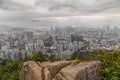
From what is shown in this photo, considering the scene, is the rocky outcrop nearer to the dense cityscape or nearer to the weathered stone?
the weathered stone

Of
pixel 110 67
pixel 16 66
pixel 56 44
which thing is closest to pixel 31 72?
pixel 110 67

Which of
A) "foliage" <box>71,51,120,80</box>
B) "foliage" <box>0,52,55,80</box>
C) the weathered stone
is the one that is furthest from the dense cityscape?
the weathered stone

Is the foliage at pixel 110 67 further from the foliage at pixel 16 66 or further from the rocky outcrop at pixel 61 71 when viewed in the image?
the foliage at pixel 16 66

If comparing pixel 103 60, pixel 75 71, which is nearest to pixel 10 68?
pixel 103 60

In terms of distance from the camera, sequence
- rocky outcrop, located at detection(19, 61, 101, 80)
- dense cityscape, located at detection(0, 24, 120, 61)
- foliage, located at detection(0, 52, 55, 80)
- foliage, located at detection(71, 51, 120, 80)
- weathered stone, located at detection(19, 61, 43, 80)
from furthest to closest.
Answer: dense cityscape, located at detection(0, 24, 120, 61) < foliage, located at detection(0, 52, 55, 80) < foliage, located at detection(71, 51, 120, 80) < weathered stone, located at detection(19, 61, 43, 80) < rocky outcrop, located at detection(19, 61, 101, 80)

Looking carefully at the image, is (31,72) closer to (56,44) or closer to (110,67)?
(110,67)

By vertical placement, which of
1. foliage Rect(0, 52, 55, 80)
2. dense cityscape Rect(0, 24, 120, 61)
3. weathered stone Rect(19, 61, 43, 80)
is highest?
weathered stone Rect(19, 61, 43, 80)

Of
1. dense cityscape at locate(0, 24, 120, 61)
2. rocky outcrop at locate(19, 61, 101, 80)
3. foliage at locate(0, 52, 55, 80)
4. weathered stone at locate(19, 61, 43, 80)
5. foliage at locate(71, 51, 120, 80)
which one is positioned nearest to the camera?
rocky outcrop at locate(19, 61, 101, 80)

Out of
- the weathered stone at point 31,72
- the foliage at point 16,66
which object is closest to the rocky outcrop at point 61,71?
the weathered stone at point 31,72

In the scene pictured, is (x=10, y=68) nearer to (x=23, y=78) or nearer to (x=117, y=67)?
(x=23, y=78)

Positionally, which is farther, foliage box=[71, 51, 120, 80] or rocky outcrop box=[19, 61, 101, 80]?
foliage box=[71, 51, 120, 80]
